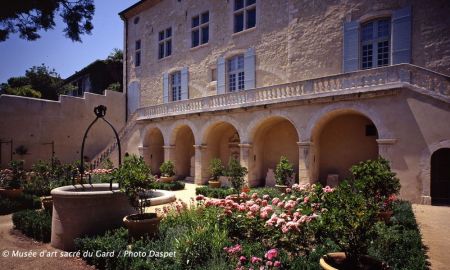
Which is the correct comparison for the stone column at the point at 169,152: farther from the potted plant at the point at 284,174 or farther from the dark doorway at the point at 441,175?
the dark doorway at the point at 441,175

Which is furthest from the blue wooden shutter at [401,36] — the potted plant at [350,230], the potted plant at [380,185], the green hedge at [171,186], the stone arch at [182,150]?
the stone arch at [182,150]

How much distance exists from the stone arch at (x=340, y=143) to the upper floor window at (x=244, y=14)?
24.5 feet

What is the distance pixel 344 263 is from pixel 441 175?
10.2 metres

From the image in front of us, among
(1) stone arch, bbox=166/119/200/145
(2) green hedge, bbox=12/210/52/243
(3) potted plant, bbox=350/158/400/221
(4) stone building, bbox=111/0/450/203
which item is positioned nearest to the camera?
(3) potted plant, bbox=350/158/400/221

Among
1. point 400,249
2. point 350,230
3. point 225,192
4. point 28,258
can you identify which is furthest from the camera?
point 225,192

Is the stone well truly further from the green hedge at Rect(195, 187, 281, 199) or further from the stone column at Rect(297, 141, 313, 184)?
the stone column at Rect(297, 141, 313, 184)

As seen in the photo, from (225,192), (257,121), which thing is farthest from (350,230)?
(257,121)

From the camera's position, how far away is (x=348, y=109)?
11.3 metres

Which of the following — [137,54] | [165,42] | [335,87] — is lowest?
[335,87]

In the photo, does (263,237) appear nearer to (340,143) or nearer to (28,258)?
(28,258)

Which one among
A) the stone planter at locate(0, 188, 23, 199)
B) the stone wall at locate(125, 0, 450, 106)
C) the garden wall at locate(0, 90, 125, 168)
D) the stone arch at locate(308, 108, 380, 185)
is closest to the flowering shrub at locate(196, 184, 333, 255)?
the stone arch at locate(308, 108, 380, 185)

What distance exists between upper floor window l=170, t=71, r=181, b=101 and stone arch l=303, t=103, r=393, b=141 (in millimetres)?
10900

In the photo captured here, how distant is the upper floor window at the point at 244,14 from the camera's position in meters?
16.5

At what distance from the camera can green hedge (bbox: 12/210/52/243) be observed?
21.9 ft
